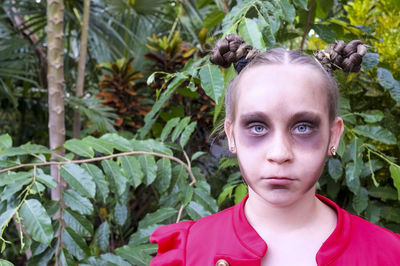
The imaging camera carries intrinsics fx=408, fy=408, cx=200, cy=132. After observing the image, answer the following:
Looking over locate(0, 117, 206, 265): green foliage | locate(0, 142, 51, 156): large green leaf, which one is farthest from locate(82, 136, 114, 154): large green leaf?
locate(0, 142, 51, 156): large green leaf

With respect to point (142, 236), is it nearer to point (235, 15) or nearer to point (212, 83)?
point (212, 83)

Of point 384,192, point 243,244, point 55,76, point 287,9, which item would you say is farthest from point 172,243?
point 55,76

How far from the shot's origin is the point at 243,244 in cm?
63

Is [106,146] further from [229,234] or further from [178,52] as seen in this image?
[178,52]

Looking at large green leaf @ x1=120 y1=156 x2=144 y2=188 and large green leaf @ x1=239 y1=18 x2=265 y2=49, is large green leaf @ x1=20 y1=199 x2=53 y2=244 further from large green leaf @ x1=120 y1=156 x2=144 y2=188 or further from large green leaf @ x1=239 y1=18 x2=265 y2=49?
large green leaf @ x1=239 y1=18 x2=265 y2=49

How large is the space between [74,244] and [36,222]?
0.14 m

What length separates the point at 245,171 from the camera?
0.62 m

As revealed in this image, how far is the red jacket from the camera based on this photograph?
61cm

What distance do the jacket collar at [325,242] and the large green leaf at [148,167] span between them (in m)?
0.36

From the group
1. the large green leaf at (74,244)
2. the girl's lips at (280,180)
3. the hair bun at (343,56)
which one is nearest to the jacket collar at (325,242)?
the girl's lips at (280,180)

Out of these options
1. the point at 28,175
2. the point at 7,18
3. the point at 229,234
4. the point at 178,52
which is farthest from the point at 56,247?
the point at 7,18

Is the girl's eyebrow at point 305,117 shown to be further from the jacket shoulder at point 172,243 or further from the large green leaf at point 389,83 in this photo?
the large green leaf at point 389,83

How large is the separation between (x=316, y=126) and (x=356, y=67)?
0.50ft

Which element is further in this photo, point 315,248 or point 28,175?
point 28,175
